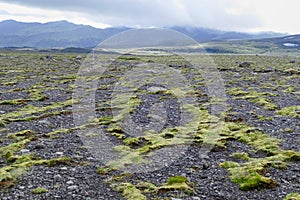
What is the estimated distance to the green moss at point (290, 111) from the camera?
983 inches

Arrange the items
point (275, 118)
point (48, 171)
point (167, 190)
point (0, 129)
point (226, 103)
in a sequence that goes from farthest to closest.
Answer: point (226, 103) → point (275, 118) → point (0, 129) → point (48, 171) → point (167, 190)

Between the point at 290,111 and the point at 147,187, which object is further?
the point at 290,111

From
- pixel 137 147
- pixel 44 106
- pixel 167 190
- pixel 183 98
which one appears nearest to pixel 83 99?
pixel 44 106

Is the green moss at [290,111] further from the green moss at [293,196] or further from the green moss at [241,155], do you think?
the green moss at [293,196]

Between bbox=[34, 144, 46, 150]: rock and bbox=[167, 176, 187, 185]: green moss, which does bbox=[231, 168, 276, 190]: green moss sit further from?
bbox=[34, 144, 46, 150]: rock

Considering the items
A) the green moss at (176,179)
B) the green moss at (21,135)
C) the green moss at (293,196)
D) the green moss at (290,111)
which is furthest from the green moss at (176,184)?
the green moss at (290,111)

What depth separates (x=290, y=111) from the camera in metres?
26.2

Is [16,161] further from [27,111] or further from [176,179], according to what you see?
[27,111]

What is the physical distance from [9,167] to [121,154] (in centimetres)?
486

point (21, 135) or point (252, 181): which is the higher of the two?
point (21, 135)

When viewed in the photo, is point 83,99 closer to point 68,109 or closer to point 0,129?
point 68,109

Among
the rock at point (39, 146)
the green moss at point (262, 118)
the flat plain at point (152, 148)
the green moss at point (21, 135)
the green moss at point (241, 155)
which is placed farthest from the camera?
the green moss at point (262, 118)

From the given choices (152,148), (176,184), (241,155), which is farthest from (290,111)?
(176,184)

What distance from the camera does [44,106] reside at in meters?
29.1
